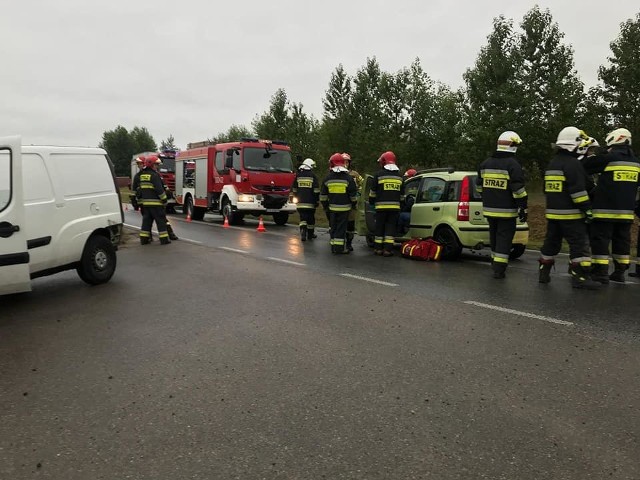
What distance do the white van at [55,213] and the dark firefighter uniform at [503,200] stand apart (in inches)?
211

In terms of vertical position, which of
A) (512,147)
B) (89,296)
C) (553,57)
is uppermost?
(553,57)

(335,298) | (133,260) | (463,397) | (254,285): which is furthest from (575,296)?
(133,260)

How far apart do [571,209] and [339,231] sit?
4.45m

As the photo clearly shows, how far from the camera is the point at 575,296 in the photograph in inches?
244

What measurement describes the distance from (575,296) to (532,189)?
2654cm

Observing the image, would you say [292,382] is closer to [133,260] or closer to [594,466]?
[594,466]

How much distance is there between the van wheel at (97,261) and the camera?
6969 mm

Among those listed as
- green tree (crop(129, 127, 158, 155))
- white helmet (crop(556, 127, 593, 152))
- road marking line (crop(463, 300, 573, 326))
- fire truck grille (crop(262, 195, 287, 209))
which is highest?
green tree (crop(129, 127, 158, 155))

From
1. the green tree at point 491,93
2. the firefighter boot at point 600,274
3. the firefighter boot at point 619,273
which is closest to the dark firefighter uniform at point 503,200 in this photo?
the firefighter boot at point 600,274

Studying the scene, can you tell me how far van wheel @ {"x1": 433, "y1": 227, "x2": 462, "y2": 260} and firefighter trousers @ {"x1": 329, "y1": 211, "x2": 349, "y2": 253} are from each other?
Result: 173cm

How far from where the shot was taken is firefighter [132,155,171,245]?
1124 cm

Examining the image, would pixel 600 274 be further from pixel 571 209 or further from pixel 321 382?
pixel 321 382

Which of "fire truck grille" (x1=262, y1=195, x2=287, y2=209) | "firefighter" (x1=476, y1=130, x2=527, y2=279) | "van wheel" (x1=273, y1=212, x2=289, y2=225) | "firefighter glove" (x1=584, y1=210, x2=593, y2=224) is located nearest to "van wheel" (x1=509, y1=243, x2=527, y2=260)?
"firefighter" (x1=476, y1=130, x2=527, y2=279)

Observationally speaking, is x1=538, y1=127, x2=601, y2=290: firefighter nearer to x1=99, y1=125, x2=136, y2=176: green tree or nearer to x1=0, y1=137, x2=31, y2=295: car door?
x1=0, y1=137, x2=31, y2=295: car door
